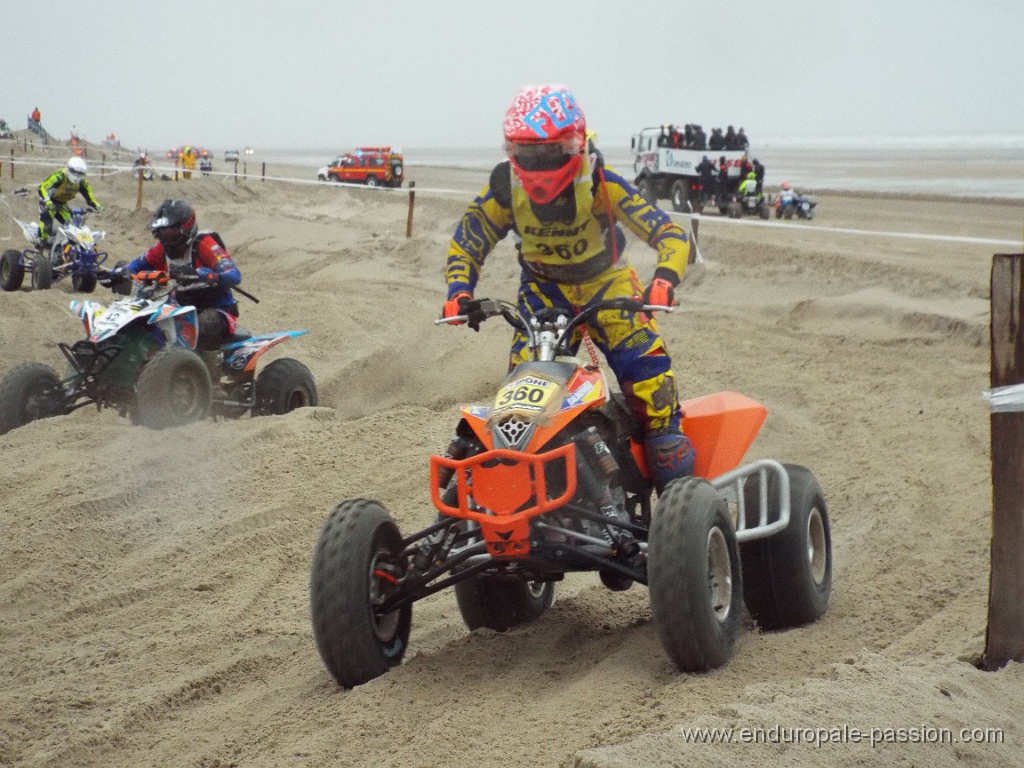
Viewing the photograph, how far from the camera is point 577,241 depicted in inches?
196

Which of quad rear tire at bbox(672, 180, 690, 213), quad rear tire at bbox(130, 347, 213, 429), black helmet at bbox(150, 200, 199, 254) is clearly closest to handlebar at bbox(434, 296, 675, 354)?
quad rear tire at bbox(130, 347, 213, 429)

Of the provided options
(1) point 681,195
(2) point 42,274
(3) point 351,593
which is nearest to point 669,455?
(3) point 351,593

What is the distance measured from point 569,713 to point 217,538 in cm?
318

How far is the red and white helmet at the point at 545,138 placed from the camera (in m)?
4.59

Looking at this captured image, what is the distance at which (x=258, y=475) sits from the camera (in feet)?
23.8

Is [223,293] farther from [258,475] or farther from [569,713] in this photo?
[569,713]

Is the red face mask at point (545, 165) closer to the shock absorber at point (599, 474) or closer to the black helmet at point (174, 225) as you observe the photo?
the shock absorber at point (599, 474)

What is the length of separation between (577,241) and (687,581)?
167cm

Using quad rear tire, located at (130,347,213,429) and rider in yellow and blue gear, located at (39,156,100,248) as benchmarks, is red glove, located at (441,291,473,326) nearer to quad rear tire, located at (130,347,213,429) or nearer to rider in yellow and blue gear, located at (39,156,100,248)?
quad rear tire, located at (130,347,213,429)

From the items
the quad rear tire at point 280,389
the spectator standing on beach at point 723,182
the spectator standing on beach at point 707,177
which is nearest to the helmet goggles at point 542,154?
the quad rear tire at point 280,389

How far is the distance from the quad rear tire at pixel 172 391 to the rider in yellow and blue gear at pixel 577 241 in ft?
12.0

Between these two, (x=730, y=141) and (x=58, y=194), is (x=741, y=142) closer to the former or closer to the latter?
(x=730, y=141)

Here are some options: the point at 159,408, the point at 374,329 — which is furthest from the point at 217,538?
the point at 374,329

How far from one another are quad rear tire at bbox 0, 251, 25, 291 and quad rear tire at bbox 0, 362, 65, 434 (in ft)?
24.9
